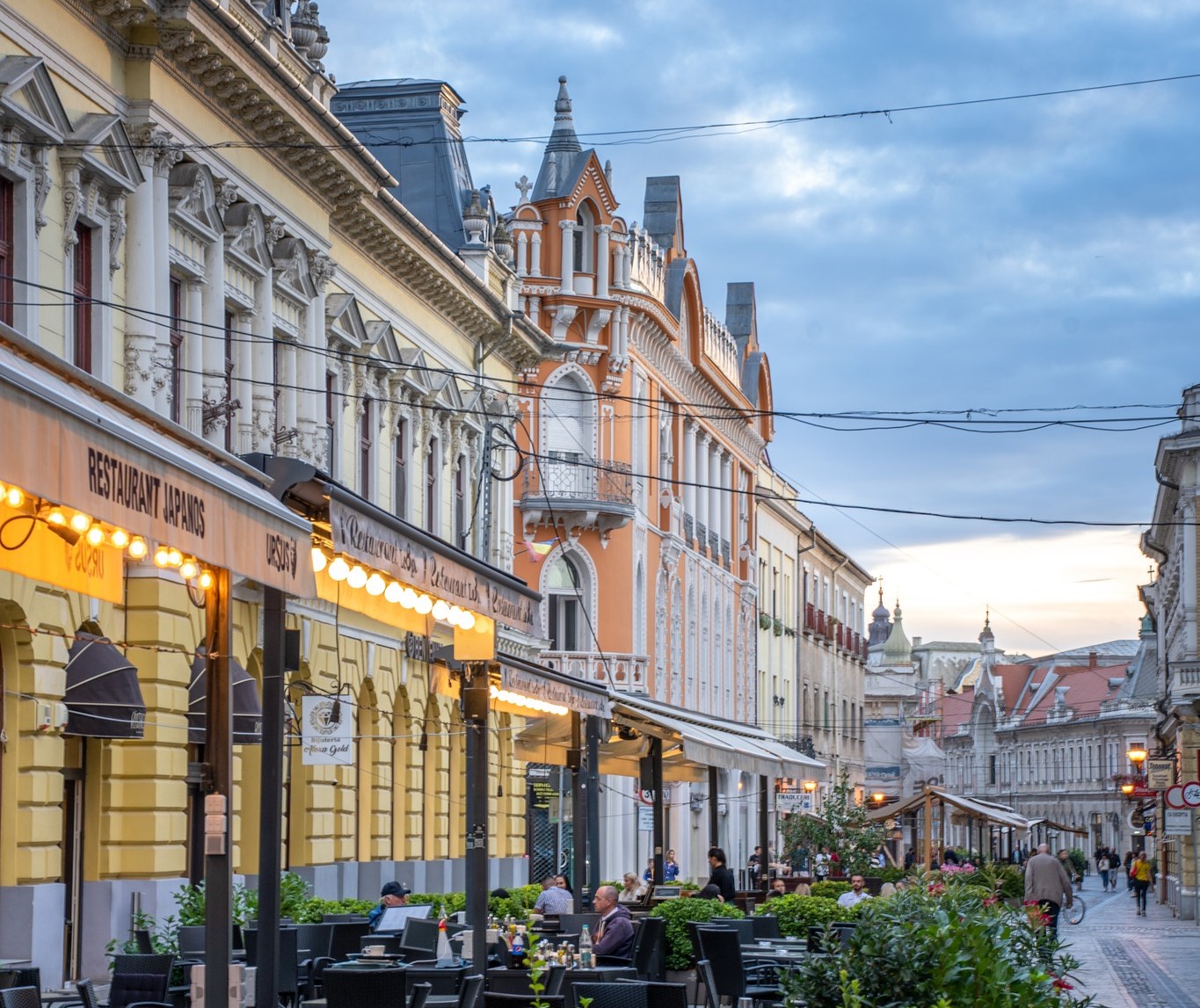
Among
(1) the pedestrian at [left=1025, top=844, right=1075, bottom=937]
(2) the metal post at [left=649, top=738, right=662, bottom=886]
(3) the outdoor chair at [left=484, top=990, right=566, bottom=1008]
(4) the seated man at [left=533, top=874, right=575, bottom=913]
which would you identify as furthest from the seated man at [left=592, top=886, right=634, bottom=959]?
(1) the pedestrian at [left=1025, top=844, right=1075, bottom=937]

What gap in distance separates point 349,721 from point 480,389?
59.7ft

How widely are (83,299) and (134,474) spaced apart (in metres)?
12.8

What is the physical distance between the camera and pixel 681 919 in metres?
20.5

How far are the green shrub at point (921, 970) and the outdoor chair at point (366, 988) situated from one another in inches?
112

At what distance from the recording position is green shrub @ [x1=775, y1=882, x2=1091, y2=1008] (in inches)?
373

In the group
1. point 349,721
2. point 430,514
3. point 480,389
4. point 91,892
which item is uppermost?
point 480,389

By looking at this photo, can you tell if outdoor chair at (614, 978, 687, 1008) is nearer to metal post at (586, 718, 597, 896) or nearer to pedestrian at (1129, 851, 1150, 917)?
metal post at (586, 718, 597, 896)

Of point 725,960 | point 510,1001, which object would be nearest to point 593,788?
point 725,960

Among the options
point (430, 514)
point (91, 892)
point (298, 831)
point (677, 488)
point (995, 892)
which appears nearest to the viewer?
point (995, 892)

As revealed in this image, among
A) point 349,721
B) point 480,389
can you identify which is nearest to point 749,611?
point 480,389

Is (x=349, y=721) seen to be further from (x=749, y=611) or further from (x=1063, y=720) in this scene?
(x=1063, y=720)

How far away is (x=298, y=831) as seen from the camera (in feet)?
92.4

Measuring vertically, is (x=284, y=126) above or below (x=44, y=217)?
above

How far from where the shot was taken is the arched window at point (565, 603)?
1880 inches
